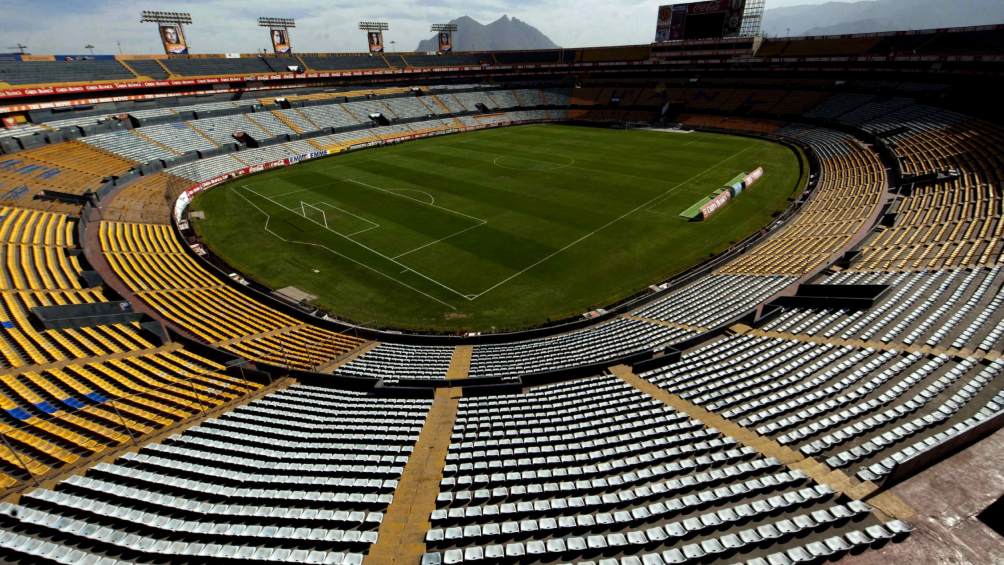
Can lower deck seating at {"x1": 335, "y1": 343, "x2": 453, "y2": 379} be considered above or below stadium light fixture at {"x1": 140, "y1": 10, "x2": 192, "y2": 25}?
below

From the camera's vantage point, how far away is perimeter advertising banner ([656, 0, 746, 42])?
86.8 meters

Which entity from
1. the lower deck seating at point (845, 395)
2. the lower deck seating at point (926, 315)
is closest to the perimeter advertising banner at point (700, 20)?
the lower deck seating at point (926, 315)

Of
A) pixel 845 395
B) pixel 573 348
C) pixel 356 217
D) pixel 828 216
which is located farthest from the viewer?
pixel 356 217

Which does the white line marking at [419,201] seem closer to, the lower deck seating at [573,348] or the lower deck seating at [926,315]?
the lower deck seating at [573,348]

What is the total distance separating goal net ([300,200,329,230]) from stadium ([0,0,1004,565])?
48 centimetres

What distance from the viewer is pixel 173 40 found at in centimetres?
8881

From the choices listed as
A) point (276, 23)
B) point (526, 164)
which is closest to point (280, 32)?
point (276, 23)

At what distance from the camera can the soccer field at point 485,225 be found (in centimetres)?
3762

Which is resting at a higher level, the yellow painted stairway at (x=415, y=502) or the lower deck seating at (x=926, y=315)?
the lower deck seating at (x=926, y=315)

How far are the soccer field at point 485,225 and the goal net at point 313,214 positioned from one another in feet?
0.81

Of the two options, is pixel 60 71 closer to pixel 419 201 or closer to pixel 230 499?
pixel 419 201

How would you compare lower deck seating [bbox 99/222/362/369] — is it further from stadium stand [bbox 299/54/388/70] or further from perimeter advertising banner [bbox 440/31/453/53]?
perimeter advertising banner [bbox 440/31/453/53]

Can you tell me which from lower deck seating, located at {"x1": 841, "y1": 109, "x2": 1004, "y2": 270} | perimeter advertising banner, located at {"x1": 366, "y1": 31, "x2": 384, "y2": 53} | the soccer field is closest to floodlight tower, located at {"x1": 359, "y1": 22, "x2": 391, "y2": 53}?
perimeter advertising banner, located at {"x1": 366, "y1": 31, "x2": 384, "y2": 53}

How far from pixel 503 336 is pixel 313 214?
3523 centimetres
